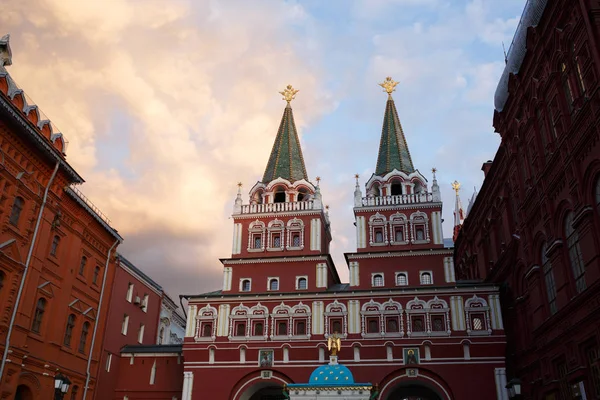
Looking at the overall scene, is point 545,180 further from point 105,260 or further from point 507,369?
point 105,260

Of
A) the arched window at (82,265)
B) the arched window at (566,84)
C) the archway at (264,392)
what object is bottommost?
the archway at (264,392)

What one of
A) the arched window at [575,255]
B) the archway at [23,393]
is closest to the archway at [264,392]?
the archway at [23,393]

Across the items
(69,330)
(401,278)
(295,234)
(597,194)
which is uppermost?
(295,234)

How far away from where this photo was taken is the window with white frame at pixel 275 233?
38.6m

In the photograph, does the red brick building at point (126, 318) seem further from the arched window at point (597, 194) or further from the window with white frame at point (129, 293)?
the arched window at point (597, 194)

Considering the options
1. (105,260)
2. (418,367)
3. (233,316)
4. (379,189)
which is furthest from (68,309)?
(379,189)

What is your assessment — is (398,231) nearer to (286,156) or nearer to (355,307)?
(355,307)

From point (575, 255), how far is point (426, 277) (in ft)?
47.1

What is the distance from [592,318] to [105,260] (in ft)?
88.7

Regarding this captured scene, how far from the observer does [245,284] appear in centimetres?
3747

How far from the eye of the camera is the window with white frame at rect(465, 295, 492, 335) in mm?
31703

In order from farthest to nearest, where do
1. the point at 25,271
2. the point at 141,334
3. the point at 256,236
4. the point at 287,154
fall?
the point at 287,154 → the point at 141,334 → the point at 256,236 → the point at 25,271

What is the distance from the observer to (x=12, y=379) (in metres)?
24.1

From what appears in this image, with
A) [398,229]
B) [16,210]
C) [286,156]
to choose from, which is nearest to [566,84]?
[398,229]
